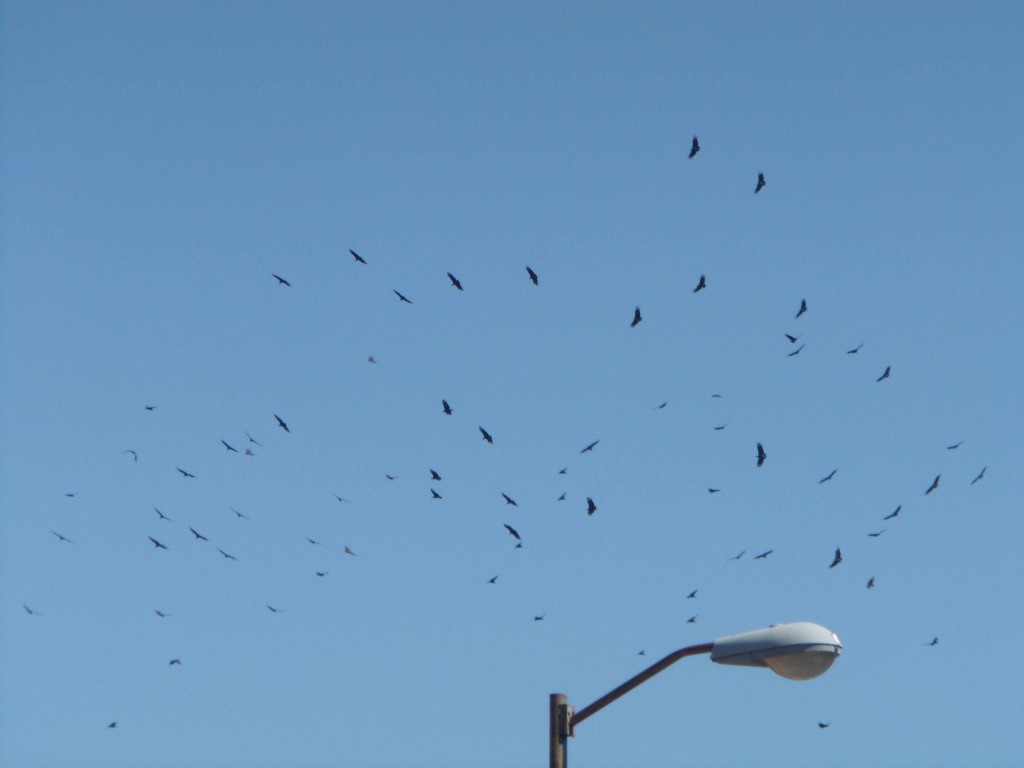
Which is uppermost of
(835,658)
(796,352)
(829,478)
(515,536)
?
(796,352)

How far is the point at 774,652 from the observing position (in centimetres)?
1680

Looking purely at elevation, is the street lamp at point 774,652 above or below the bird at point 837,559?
below

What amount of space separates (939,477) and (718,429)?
5324mm

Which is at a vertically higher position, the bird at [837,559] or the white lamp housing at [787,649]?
the bird at [837,559]

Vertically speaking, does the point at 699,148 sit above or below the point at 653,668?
above

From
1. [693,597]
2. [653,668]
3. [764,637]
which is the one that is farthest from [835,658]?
[693,597]

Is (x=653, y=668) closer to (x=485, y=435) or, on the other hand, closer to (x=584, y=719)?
(x=584, y=719)

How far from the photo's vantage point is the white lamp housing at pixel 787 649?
16.6 meters

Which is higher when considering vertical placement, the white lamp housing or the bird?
the bird

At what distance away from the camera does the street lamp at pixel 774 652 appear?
1659cm

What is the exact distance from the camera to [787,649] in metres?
16.7

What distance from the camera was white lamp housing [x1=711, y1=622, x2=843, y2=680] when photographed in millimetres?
16578

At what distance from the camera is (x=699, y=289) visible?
36.1m

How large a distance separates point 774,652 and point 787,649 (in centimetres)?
16
